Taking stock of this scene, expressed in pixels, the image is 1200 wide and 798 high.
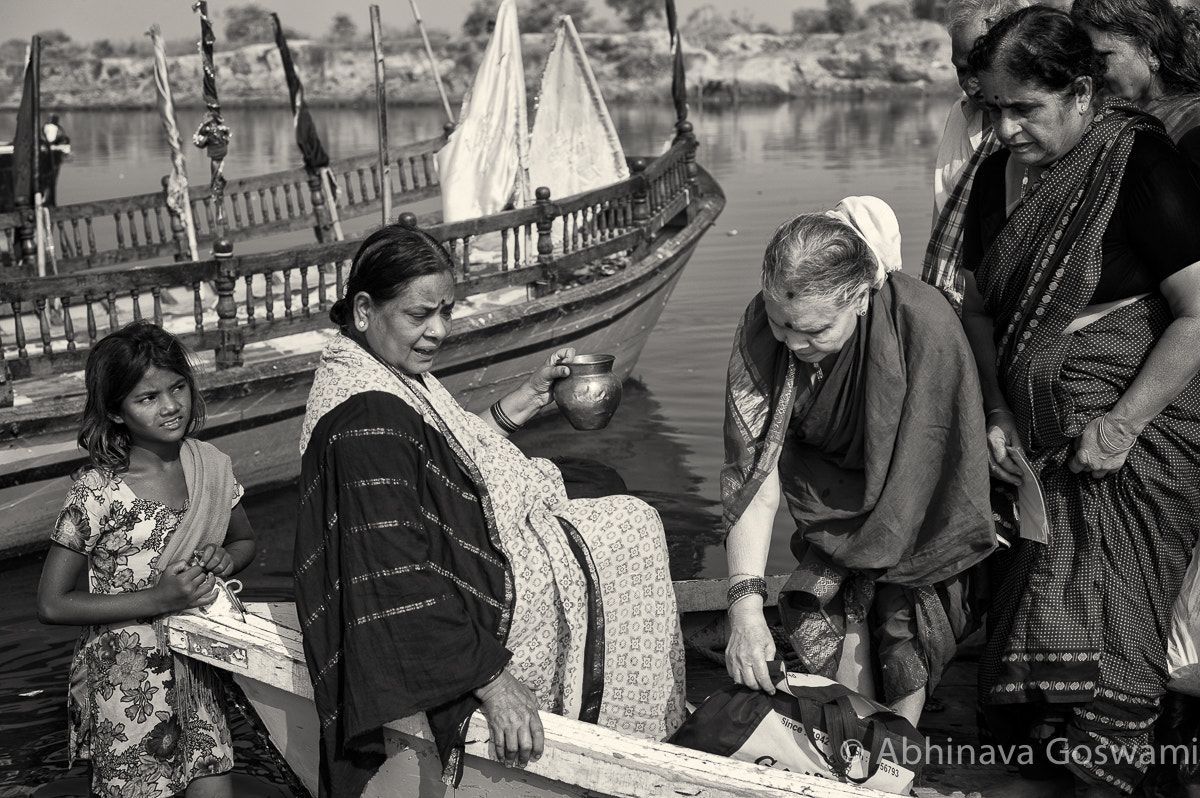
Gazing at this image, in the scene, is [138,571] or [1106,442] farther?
[138,571]

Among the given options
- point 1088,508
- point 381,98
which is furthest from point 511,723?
point 381,98

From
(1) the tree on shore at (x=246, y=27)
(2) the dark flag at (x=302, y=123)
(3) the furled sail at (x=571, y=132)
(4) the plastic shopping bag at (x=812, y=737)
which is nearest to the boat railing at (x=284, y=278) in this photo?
(3) the furled sail at (x=571, y=132)

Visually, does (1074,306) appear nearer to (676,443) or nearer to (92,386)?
(92,386)

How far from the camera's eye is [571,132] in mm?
9180

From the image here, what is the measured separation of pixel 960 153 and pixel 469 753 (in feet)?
6.97

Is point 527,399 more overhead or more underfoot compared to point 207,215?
more overhead

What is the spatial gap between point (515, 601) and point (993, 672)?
1181 millimetres

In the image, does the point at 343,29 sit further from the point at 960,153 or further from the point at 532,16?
the point at 960,153

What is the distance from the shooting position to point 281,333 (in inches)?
246

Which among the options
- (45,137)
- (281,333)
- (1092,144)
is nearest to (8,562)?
(281,333)

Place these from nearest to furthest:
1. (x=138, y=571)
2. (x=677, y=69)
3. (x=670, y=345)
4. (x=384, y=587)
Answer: (x=384, y=587) → (x=138, y=571) → (x=677, y=69) → (x=670, y=345)

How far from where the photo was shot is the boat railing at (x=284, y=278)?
5555 mm

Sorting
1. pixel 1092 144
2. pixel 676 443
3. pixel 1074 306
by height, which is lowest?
pixel 676 443

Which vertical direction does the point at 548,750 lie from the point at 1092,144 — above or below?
below
